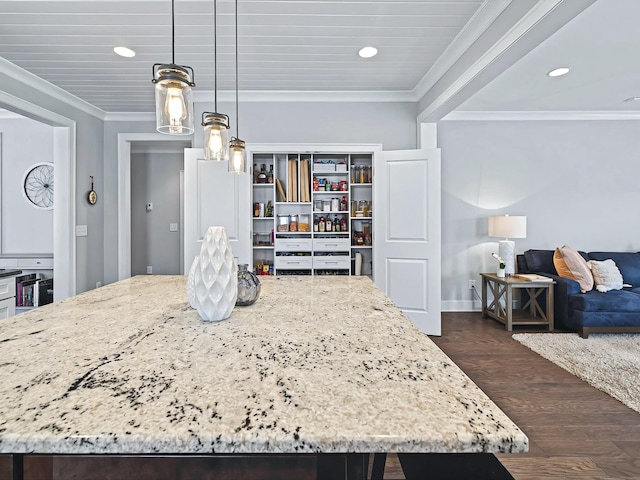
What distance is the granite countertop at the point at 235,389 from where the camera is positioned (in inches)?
21.8

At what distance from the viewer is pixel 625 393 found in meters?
2.43

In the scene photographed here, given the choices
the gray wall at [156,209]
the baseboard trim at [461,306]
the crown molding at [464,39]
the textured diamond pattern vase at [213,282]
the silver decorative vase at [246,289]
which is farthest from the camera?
the gray wall at [156,209]

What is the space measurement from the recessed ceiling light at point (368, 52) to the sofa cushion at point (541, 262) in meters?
3.06

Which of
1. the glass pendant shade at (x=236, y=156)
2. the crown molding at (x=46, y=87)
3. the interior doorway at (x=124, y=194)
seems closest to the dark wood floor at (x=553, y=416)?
the glass pendant shade at (x=236, y=156)

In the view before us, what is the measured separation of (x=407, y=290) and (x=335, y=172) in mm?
1580

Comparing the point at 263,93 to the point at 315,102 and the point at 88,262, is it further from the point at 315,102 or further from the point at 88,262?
the point at 88,262

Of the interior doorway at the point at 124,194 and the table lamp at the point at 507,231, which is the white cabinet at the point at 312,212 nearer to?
the interior doorway at the point at 124,194

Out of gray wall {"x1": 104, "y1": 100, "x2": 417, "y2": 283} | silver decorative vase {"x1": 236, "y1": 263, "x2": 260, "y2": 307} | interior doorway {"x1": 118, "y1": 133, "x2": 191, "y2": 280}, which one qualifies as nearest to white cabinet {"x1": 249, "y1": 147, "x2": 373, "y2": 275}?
gray wall {"x1": 104, "y1": 100, "x2": 417, "y2": 283}

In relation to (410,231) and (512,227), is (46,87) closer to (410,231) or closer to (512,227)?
(410,231)

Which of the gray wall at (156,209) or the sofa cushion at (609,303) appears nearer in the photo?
the sofa cushion at (609,303)

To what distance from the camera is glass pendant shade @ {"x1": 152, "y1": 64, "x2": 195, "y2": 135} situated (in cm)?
117

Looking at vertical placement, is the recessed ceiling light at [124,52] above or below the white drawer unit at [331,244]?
above

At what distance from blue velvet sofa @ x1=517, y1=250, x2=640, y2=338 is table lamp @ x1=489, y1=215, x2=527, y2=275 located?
1.41ft

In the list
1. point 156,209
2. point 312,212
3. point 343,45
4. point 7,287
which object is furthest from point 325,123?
point 156,209
